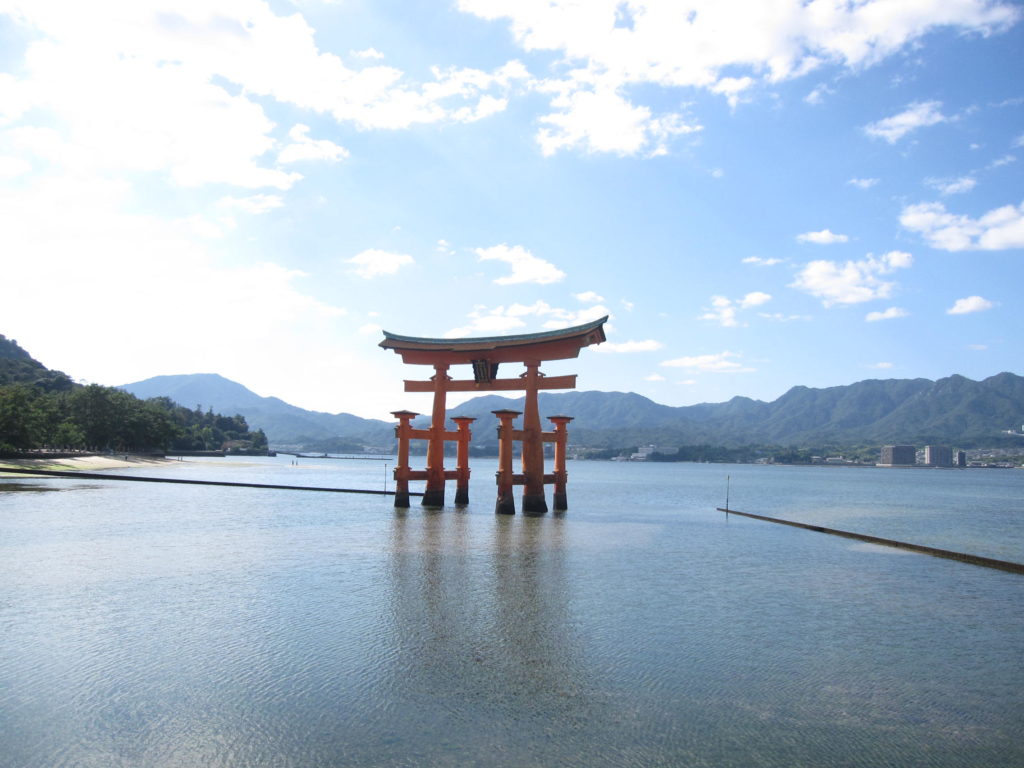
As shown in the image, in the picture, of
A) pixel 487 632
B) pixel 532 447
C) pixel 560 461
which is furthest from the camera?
pixel 560 461

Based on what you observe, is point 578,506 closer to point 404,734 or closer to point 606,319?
point 606,319

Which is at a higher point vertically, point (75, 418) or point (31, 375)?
point (31, 375)

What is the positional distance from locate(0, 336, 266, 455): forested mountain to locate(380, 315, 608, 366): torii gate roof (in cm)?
3577

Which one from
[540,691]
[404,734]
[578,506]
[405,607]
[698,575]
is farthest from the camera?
[578,506]

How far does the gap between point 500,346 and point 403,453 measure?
5802 millimetres

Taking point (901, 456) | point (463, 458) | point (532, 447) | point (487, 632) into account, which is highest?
point (532, 447)

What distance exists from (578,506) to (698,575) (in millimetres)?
20529

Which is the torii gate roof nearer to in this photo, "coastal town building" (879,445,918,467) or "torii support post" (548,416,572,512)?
"torii support post" (548,416,572,512)

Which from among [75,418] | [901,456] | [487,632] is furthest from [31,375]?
[901,456]

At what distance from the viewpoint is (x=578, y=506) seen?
35.2 metres

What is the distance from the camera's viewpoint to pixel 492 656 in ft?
26.7

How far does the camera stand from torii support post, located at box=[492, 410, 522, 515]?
25719 mm

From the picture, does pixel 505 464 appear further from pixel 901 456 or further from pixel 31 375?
pixel 901 456

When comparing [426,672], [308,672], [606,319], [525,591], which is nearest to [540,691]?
[426,672]
